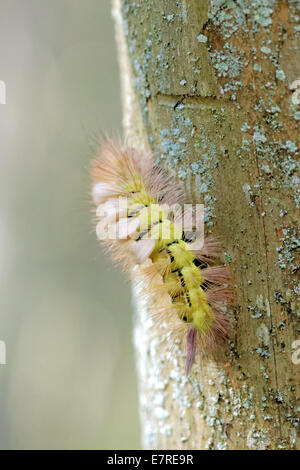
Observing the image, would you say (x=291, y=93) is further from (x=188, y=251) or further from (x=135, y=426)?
(x=135, y=426)

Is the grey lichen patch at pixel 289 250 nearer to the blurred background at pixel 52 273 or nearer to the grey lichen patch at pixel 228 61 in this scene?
the grey lichen patch at pixel 228 61

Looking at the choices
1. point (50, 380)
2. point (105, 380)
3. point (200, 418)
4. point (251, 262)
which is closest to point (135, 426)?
point (105, 380)

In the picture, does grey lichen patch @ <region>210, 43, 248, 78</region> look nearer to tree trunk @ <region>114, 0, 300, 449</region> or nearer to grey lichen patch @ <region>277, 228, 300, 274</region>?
tree trunk @ <region>114, 0, 300, 449</region>

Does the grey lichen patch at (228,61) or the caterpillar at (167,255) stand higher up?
the grey lichen patch at (228,61)

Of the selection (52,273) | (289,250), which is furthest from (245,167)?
(52,273)

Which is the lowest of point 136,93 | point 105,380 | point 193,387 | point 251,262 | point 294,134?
point 105,380

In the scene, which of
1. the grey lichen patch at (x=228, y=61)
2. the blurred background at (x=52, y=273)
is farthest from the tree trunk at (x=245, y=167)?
the blurred background at (x=52, y=273)

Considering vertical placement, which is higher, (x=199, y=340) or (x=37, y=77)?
(x=37, y=77)

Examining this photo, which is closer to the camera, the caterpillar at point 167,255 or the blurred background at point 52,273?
the caterpillar at point 167,255
